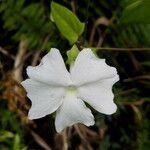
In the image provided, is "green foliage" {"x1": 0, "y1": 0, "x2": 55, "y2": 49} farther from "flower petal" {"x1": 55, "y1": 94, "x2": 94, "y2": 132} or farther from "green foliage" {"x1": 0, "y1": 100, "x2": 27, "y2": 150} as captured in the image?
"flower petal" {"x1": 55, "y1": 94, "x2": 94, "y2": 132}

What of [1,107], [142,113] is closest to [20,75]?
[1,107]

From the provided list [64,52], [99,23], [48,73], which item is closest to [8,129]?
[64,52]

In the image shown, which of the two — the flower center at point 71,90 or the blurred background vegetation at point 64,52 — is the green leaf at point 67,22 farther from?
the blurred background vegetation at point 64,52

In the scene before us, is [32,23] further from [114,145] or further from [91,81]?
[91,81]

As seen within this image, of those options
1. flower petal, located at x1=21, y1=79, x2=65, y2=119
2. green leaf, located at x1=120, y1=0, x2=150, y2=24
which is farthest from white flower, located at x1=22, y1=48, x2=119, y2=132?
green leaf, located at x1=120, y1=0, x2=150, y2=24

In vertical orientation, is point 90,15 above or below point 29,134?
above

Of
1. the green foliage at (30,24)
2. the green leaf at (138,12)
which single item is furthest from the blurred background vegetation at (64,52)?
the green leaf at (138,12)
